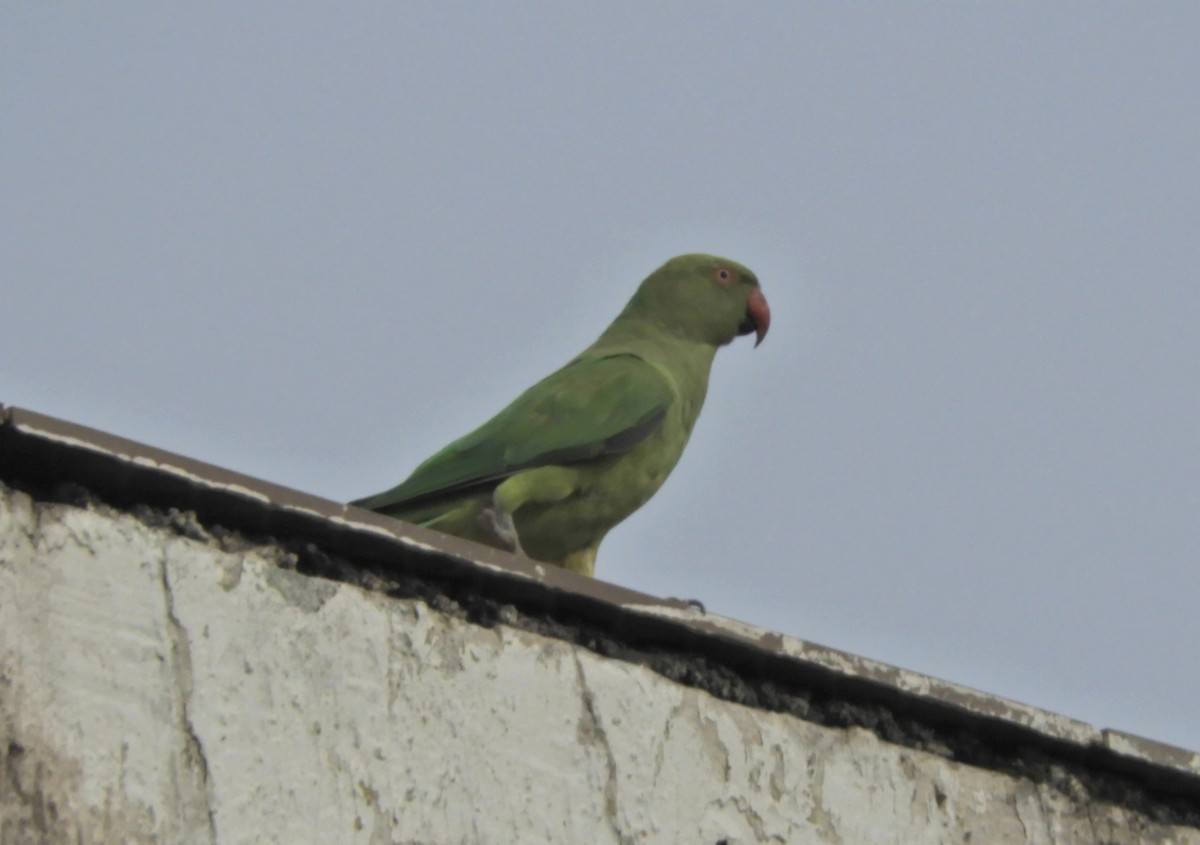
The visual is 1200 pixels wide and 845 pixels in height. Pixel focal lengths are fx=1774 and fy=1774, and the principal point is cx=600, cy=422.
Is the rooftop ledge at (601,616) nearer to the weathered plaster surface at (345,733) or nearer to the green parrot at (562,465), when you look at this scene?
the weathered plaster surface at (345,733)

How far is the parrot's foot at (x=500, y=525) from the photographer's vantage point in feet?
18.2

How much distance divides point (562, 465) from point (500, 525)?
337mm

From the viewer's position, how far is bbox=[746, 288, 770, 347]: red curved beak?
24.0ft

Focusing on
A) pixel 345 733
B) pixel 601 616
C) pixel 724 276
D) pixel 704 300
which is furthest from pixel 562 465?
pixel 345 733

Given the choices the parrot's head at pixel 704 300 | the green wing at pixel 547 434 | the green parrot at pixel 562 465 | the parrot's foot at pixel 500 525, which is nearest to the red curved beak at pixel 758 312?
the parrot's head at pixel 704 300

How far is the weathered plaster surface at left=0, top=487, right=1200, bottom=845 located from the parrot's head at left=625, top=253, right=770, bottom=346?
12.2 feet

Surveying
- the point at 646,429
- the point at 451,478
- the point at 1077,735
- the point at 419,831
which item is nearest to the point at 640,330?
the point at 646,429

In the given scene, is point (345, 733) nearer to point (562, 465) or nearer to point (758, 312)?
point (562, 465)

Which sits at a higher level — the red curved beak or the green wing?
the red curved beak

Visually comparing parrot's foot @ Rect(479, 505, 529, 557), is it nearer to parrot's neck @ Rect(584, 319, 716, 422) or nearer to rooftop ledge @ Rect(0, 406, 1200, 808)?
parrot's neck @ Rect(584, 319, 716, 422)

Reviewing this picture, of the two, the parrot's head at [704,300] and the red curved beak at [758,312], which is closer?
the parrot's head at [704,300]

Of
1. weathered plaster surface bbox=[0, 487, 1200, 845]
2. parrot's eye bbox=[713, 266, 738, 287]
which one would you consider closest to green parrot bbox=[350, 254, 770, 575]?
parrot's eye bbox=[713, 266, 738, 287]

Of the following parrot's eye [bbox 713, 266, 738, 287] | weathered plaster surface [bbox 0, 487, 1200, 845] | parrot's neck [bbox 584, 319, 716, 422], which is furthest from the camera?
parrot's eye [bbox 713, 266, 738, 287]

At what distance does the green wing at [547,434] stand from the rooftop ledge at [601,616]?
7.81 feet
